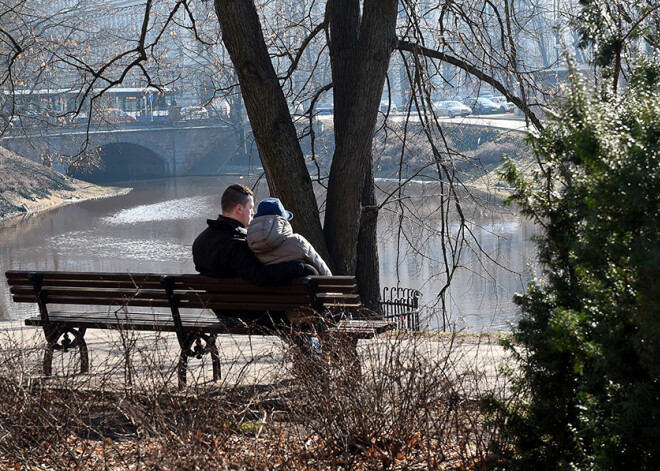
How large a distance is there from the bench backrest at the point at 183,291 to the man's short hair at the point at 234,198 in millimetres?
466

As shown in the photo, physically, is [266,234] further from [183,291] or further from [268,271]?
[183,291]

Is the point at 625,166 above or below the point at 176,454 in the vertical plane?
above

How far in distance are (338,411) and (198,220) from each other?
85.1 feet

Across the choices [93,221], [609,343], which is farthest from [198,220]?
[609,343]

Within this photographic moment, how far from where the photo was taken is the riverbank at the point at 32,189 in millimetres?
32406

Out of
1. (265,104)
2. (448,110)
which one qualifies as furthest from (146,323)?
(448,110)

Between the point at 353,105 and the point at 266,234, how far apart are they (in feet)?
7.34

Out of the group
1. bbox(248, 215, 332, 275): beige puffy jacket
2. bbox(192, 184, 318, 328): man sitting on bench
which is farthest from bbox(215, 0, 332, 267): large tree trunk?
bbox(248, 215, 332, 275): beige puffy jacket

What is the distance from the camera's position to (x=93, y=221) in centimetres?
2975

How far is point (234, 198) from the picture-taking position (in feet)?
17.7

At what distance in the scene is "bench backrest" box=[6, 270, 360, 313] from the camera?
4918mm

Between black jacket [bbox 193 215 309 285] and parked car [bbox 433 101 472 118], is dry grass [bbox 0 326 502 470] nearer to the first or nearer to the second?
black jacket [bbox 193 215 309 285]

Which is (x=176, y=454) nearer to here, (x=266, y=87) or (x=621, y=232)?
(x=621, y=232)

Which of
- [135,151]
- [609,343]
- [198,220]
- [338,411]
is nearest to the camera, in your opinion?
[609,343]
